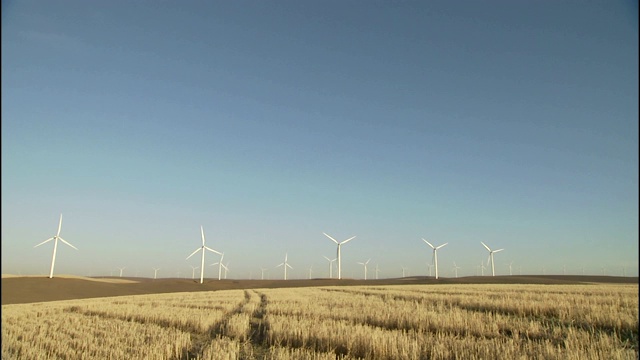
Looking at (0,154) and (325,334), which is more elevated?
(0,154)

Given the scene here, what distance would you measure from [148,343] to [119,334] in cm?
296

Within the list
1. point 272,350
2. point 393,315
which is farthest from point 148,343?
point 393,315

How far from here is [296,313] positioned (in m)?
20.0

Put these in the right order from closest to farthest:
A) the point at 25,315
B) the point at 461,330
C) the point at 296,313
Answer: the point at 461,330 < the point at 296,313 < the point at 25,315

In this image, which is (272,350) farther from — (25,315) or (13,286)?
(13,286)

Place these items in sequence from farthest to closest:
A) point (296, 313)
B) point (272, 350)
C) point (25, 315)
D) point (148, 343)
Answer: point (25, 315) → point (296, 313) → point (148, 343) → point (272, 350)

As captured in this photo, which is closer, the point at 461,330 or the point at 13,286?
the point at 461,330

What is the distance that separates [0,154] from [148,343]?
27.0ft

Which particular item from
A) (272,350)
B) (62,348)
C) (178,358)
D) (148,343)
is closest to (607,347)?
(272,350)

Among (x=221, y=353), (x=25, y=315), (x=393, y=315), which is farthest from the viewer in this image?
(x=25, y=315)

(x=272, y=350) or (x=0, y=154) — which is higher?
(x=0, y=154)

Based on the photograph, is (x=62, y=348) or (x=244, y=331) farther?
(x=244, y=331)

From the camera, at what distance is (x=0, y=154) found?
5.98 meters

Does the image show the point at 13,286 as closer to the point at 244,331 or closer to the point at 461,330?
the point at 244,331
